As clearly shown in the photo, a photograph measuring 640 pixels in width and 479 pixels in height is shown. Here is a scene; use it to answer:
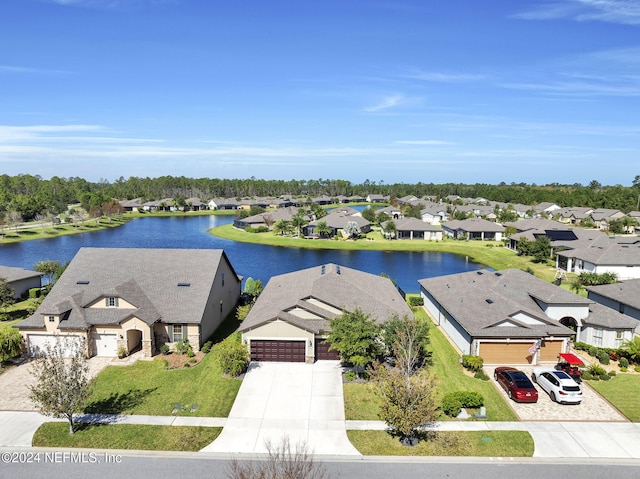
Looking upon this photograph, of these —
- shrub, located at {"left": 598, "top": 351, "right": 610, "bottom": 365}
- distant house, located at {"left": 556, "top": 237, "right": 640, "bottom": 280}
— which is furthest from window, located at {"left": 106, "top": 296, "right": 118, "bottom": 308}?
distant house, located at {"left": 556, "top": 237, "right": 640, "bottom": 280}

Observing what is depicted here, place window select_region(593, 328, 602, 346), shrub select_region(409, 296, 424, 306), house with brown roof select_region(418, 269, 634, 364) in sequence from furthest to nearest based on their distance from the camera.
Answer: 1. shrub select_region(409, 296, 424, 306)
2. window select_region(593, 328, 602, 346)
3. house with brown roof select_region(418, 269, 634, 364)

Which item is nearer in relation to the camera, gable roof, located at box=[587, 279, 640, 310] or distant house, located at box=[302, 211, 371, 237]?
gable roof, located at box=[587, 279, 640, 310]

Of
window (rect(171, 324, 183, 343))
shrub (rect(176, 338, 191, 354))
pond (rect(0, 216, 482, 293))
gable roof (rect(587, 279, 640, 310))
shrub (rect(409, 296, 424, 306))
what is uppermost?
gable roof (rect(587, 279, 640, 310))

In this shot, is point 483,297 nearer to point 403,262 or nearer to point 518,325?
point 518,325

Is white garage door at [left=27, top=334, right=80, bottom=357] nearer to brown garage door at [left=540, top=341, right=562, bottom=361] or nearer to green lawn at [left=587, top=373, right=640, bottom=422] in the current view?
brown garage door at [left=540, top=341, right=562, bottom=361]

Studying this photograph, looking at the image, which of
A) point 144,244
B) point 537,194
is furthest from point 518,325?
point 537,194

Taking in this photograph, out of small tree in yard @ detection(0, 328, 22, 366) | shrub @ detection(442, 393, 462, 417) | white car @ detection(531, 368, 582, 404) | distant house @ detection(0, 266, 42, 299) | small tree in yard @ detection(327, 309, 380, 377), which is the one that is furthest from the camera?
distant house @ detection(0, 266, 42, 299)

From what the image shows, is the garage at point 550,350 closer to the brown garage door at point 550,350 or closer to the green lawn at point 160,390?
the brown garage door at point 550,350
